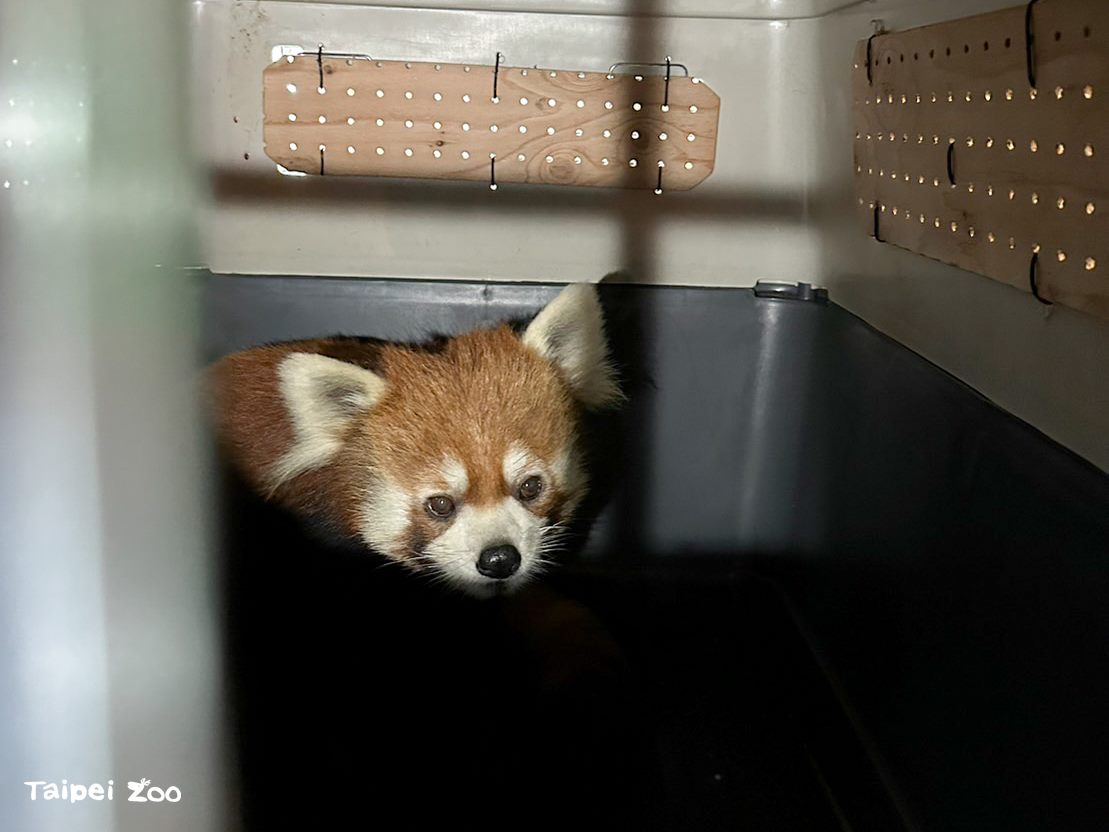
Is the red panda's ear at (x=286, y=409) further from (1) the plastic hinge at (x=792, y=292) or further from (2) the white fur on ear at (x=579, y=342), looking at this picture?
(1) the plastic hinge at (x=792, y=292)

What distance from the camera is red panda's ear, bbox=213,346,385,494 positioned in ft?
5.57

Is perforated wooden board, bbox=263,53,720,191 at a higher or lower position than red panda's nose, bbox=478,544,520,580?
higher

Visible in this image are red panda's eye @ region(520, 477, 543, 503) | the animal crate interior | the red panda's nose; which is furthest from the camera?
red panda's eye @ region(520, 477, 543, 503)

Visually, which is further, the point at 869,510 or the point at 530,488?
the point at 530,488

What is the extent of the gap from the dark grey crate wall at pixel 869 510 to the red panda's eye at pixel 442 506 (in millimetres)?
309

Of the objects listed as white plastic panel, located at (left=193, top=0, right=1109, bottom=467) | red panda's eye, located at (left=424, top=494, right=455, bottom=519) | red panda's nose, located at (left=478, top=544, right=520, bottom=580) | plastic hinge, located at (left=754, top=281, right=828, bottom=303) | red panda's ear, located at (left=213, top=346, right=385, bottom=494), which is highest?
white plastic panel, located at (left=193, top=0, right=1109, bottom=467)

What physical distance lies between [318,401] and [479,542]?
0.36 meters

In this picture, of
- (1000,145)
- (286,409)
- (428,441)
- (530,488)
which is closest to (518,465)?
(530,488)

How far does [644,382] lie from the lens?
6.29 feet

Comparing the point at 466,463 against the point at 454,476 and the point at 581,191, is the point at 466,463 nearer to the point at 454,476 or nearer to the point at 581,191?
the point at 454,476

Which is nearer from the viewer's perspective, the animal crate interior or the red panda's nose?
the animal crate interior

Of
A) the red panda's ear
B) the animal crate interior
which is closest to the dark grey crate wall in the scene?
the animal crate interior

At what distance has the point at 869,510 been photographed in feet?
4.94

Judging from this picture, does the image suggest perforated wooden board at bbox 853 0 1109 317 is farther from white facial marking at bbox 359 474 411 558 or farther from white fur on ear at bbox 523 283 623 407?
white facial marking at bbox 359 474 411 558
